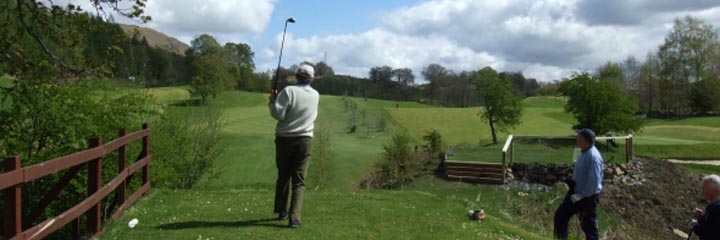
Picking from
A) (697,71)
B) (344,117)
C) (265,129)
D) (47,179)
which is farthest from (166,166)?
(697,71)

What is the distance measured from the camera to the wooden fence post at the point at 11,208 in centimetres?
468

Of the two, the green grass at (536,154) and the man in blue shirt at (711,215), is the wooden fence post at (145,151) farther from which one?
the green grass at (536,154)

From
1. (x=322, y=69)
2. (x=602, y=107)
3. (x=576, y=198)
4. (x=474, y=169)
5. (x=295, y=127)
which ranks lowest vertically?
(x=474, y=169)

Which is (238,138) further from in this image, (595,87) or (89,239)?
(89,239)

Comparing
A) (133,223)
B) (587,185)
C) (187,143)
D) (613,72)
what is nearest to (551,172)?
(187,143)

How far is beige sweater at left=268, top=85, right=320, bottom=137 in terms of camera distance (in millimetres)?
6863

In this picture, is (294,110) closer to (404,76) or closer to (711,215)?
(711,215)

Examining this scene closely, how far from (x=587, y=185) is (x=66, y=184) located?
271 inches

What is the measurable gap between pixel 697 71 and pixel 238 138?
A: 63.9 metres

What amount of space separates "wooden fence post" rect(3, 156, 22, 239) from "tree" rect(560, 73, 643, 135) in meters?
36.5

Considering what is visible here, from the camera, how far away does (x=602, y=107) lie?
37.0 m

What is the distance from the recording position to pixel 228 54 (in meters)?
113

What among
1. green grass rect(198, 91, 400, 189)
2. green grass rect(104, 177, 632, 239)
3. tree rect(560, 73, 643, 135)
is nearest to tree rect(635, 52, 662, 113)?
green grass rect(198, 91, 400, 189)

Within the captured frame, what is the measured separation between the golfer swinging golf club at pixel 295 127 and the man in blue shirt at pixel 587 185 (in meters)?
3.94
